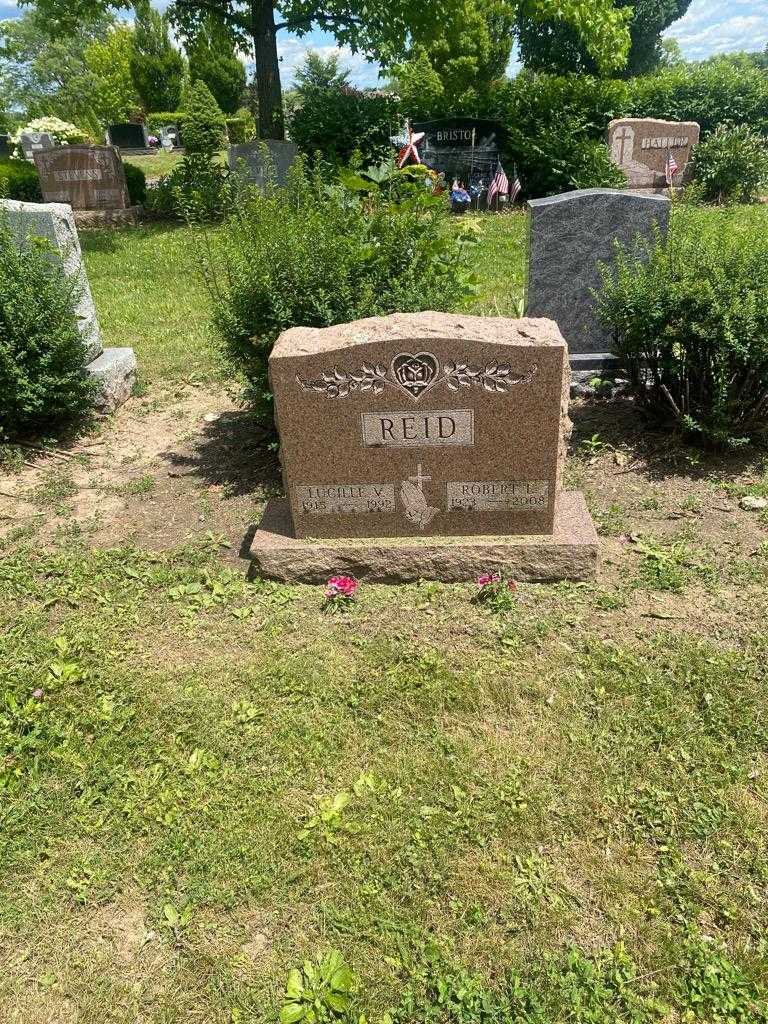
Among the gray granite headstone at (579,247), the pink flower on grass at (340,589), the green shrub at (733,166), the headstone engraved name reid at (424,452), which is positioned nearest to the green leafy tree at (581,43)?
the green shrub at (733,166)

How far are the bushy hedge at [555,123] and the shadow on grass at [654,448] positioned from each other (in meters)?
10.6

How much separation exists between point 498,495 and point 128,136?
3164cm

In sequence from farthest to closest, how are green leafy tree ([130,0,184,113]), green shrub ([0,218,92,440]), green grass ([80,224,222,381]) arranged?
green leafy tree ([130,0,184,113])
green grass ([80,224,222,381])
green shrub ([0,218,92,440])

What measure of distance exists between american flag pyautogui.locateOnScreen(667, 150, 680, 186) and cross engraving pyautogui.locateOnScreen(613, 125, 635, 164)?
0.77 meters

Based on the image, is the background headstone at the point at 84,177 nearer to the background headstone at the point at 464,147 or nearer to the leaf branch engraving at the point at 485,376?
the background headstone at the point at 464,147

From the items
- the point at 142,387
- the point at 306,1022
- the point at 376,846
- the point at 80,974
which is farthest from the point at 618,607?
the point at 142,387

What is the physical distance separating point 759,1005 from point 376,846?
4.02ft

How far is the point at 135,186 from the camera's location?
1534 centimetres

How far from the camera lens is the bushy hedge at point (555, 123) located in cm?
1466

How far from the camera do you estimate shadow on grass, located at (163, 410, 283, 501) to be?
4945mm

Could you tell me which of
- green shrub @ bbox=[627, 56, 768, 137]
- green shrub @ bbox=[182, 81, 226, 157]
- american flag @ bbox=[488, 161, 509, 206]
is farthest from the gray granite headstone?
green shrub @ bbox=[627, 56, 768, 137]

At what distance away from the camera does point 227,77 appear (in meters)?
36.2

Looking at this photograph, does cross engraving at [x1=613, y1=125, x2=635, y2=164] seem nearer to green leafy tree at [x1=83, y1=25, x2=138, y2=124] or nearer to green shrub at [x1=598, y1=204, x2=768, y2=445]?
green shrub at [x1=598, y1=204, x2=768, y2=445]

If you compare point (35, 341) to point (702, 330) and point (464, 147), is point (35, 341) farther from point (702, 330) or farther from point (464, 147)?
point (464, 147)
